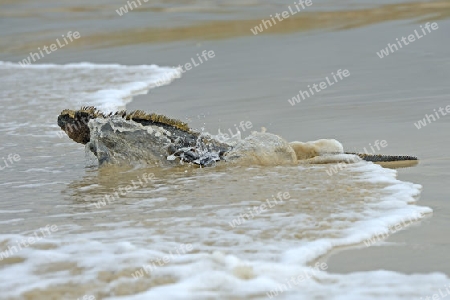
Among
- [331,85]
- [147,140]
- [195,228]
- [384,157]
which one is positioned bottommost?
[384,157]

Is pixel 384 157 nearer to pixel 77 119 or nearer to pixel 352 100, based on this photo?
pixel 77 119

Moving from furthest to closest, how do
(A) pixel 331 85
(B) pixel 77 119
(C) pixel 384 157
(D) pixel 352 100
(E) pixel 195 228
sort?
1. (A) pixel 331 85
2. (D) pixel 352 100
3. (B) pixel 77 119
4. (C) pixel 384 157
5. (E) pixel 195 228

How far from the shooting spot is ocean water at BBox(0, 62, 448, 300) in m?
4.73

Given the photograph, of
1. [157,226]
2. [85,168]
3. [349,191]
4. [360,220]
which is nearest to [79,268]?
[157,226]

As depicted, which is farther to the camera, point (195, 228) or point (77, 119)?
point (77, 119)

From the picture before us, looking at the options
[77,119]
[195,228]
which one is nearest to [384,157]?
[195,228]

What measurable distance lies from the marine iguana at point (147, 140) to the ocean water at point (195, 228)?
15cm

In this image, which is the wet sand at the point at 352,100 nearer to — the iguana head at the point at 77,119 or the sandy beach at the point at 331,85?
the sandy beach at the point at 331,85

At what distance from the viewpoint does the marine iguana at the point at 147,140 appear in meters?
7.93

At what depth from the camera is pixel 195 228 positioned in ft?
18.9

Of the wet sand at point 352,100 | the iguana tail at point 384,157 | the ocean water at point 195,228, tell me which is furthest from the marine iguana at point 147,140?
the wet sand at point 352,100

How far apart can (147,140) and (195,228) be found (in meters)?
2.42

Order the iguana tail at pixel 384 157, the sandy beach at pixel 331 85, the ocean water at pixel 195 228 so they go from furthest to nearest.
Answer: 1. the iguana tail at pixel 384 157
2. the sandy beach at pixel 331 85
3. the ocean water at pixel 195 228

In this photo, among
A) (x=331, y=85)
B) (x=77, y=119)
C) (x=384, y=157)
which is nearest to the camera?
(x=384, y=157)
